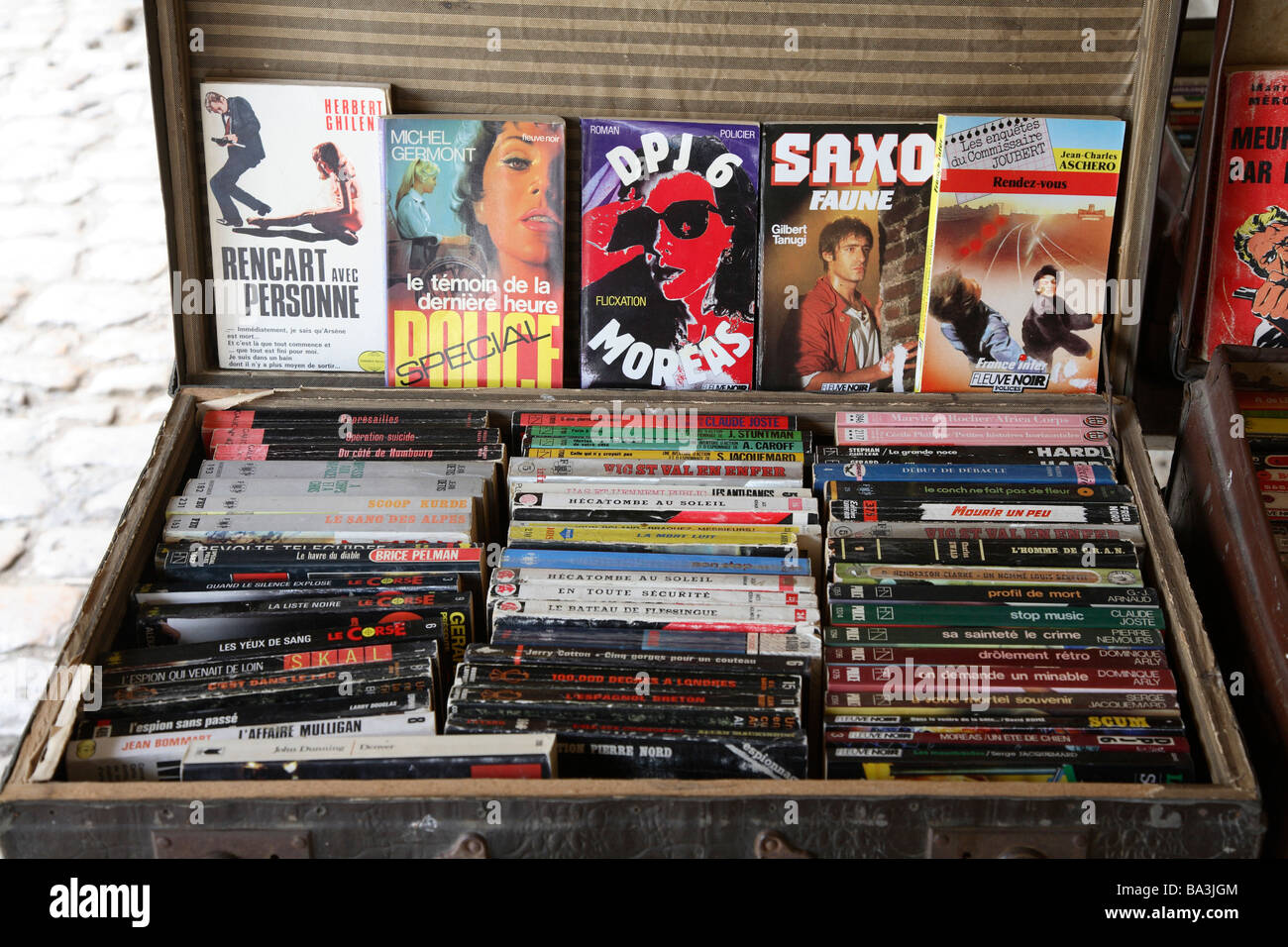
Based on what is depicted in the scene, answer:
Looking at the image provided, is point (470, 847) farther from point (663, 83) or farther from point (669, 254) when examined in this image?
point (663, 83)

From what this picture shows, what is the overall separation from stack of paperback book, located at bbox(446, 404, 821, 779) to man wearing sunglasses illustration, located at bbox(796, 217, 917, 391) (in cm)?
15

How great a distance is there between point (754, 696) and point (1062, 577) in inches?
21.8

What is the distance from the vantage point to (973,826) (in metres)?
1.17

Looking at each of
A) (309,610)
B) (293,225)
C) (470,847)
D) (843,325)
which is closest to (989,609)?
(843,325)

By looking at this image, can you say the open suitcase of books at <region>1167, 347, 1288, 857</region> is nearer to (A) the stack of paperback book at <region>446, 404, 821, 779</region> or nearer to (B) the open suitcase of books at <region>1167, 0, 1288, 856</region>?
(B) the open suitcase of books at <region>1167, 0, 1288, 856</region>

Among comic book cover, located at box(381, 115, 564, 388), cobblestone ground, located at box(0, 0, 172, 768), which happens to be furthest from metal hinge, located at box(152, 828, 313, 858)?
cobblestone ground, located at box(0, 0, 172, 768)

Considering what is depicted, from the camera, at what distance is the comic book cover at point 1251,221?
1673 mm

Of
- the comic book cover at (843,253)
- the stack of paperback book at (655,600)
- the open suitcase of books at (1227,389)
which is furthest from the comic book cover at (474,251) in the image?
the open suitcase of books at (1227,389)

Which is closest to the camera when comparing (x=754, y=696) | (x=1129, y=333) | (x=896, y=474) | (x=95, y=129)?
A: (x=754, y=696)

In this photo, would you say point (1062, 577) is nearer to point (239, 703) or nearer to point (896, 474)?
point (896, 474)

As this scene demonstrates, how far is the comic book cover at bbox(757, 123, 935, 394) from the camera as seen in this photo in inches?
67.2

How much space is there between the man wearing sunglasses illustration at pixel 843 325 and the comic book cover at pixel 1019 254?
0.09m

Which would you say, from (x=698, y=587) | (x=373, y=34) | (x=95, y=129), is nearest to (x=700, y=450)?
(x=698, y=587)

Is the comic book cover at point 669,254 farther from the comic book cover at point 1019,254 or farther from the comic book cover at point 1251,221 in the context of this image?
the comic book cover at point 1251,221
